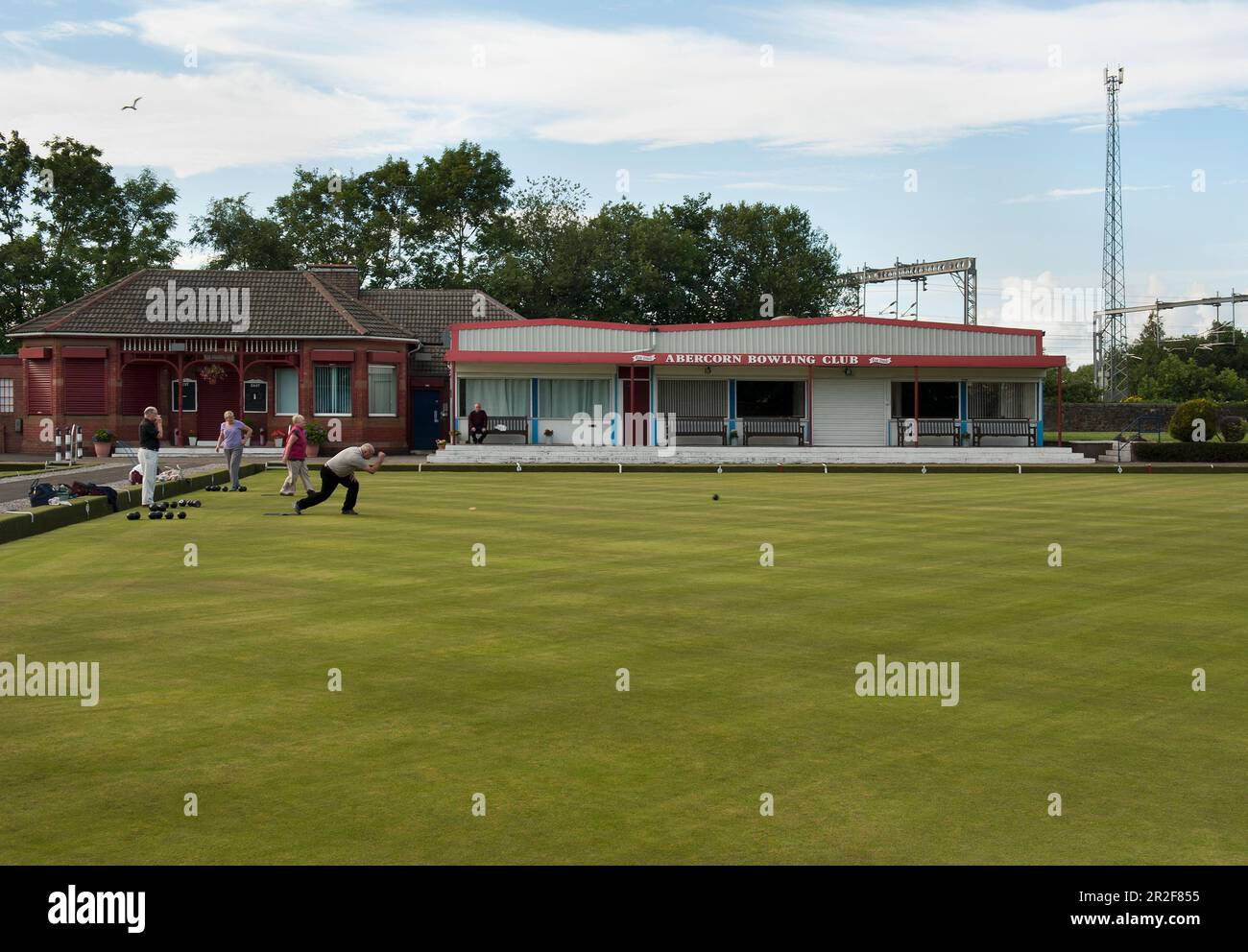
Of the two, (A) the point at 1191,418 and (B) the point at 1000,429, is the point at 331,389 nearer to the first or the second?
(B) the point at 1000,429

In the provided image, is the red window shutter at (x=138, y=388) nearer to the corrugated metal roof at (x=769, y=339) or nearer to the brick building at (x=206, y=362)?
the brick building at (x=206, y=362)

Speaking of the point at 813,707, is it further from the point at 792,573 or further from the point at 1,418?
the point at 1,418

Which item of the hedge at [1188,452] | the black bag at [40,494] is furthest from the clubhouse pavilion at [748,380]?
the black bag at [40,494]

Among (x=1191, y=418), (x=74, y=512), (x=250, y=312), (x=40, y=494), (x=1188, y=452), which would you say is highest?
(x=250, y=312)

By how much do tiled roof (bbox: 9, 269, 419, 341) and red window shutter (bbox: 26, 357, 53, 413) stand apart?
1155 mm

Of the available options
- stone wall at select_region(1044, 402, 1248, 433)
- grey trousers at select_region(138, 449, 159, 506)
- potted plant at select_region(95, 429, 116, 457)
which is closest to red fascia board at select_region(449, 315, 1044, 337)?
potted plant at select_region(95, 429, 116, 457)

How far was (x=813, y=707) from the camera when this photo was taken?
24.7 ft

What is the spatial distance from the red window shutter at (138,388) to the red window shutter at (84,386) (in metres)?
0.74

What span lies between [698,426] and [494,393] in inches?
299

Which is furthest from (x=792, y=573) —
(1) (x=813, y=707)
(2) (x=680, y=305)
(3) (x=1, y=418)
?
(2) (x=680, y=305)

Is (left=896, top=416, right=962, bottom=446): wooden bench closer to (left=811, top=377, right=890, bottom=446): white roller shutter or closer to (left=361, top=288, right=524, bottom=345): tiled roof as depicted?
(left=811, top=377, right=890, bottom=446): white roller shutter

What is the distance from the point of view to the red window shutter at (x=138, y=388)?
45.4 meters

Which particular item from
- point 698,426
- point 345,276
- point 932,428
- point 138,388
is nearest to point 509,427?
point 698,426

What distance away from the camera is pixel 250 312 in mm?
46688
